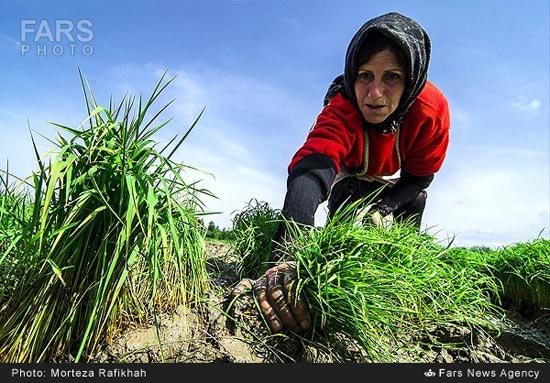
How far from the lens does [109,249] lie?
1.38m

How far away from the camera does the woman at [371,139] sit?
1771 millimetres

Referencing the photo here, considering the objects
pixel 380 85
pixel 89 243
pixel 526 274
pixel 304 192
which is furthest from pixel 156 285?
pixel 526 274

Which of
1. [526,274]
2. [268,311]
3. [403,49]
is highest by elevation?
[403,49]

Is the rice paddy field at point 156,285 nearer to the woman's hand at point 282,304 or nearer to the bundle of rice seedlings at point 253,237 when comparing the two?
the woman's hand at point 282,304

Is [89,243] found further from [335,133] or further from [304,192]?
[335,133]

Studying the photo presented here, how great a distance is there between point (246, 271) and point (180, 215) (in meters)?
0.74

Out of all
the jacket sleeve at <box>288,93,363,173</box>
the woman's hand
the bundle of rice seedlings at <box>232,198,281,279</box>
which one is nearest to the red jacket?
the jacket sleeve at <box>288,93,363,173</box>

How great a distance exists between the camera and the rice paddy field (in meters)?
1.34

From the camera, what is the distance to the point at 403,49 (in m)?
2.05

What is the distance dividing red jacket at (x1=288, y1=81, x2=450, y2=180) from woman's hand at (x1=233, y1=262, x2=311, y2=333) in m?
0.64

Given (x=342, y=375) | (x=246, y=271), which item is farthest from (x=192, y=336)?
(x=246, y=271)

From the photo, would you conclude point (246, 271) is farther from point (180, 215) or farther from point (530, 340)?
point (530, 340)

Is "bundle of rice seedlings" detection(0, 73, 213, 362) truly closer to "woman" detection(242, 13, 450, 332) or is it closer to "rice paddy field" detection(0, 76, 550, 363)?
"rice paddy field" detection(0, 76, 550, 363)

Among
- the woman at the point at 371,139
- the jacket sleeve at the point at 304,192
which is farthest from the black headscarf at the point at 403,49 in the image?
the jacket sleeve at the point at 304,192
